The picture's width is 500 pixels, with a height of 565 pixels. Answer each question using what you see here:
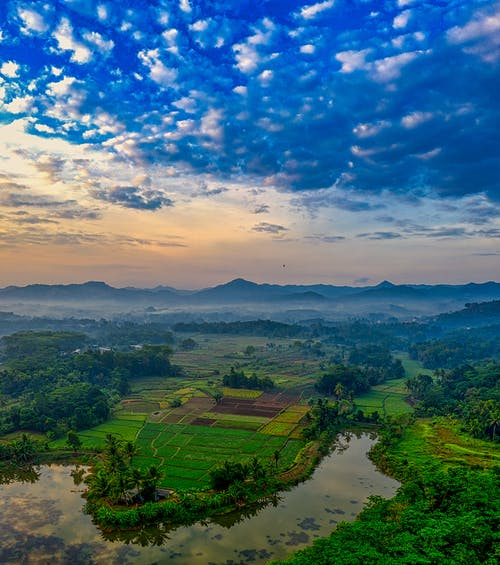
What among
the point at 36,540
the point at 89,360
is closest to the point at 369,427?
the point at 36,540

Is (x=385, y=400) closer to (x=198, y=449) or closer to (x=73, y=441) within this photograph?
(x=198, y=449)

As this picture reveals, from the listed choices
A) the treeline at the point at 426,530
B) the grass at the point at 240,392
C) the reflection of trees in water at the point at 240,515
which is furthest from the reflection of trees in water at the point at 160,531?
the grass at the point at 240,392

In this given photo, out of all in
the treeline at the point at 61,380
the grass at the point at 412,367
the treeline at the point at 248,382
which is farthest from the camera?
the grass at the point at 412,367

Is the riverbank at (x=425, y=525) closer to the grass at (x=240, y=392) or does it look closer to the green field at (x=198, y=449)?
the green field at (x=198, y=449)

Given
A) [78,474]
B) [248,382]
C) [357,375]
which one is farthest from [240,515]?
[357,375]

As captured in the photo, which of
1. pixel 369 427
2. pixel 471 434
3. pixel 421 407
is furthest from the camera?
pixel 421 407

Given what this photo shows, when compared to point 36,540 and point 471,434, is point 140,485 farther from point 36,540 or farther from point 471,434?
point 471,434

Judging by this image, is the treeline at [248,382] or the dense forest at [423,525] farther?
the treeline at [248,382]
